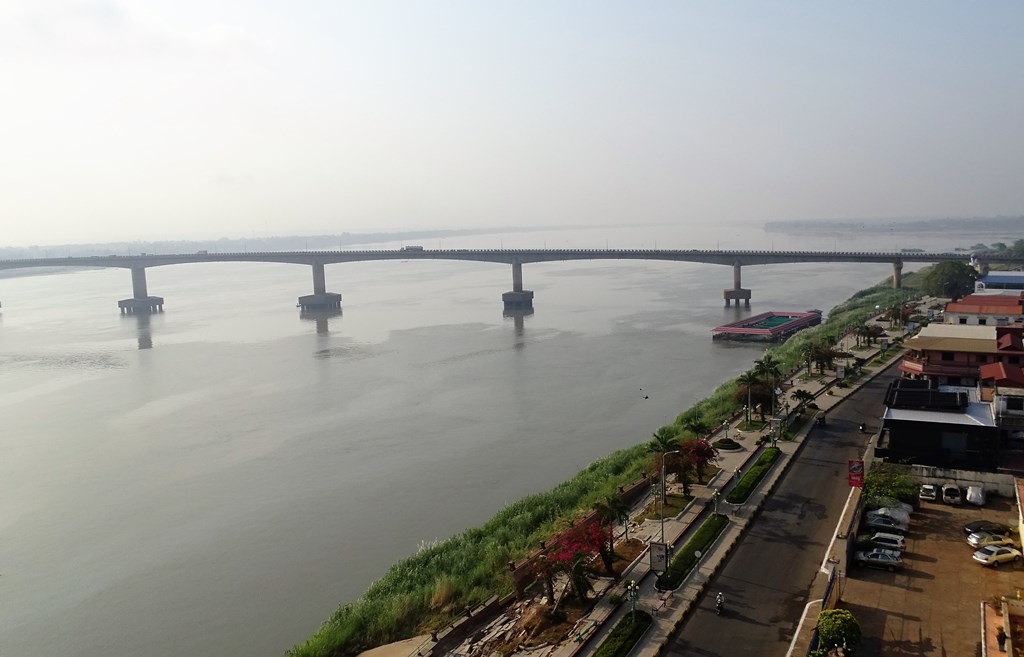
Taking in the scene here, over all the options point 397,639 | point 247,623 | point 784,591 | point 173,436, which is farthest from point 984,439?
point 173,436

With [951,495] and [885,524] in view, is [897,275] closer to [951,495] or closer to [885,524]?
[951,495]

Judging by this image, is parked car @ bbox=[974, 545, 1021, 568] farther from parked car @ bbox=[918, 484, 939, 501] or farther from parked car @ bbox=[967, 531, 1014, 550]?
parked car @ bbox=[918, 484, 939, 501]

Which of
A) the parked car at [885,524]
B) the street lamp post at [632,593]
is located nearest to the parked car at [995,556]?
the parked car at [885,524]

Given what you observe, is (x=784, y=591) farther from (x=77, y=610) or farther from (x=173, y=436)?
(x=173, y=436)

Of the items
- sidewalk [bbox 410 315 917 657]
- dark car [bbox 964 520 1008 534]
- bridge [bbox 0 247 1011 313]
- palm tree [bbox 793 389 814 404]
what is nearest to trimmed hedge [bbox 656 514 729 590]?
sidewalk [bbox 410 315 917 657]

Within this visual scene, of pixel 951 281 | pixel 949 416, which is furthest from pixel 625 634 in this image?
pixel 951 281
